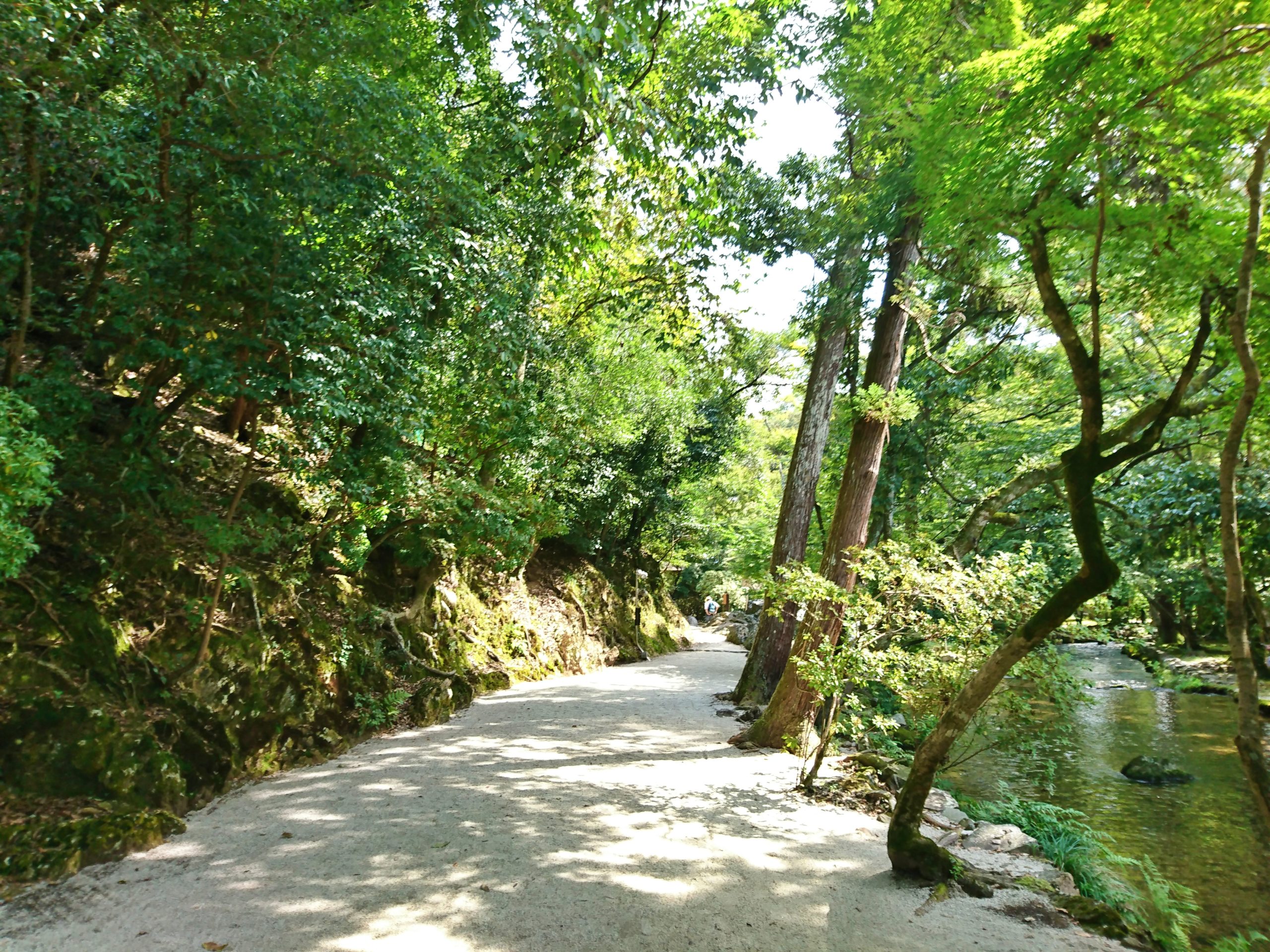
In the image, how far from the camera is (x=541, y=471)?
10078mm

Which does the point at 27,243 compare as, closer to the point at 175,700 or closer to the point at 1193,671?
the point at 175,700

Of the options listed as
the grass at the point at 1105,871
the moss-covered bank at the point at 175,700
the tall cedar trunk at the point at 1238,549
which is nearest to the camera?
the tall cedar trunk at the point at 1238,549

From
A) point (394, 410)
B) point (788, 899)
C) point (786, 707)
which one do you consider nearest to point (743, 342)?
point (786, 707)

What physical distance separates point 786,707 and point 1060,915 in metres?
3.61

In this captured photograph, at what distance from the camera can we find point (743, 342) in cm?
1127

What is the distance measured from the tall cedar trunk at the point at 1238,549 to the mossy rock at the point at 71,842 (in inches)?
202

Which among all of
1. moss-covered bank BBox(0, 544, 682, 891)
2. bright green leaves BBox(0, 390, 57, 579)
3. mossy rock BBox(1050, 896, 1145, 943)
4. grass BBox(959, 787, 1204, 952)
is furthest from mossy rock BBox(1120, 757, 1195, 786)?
bright green leaves BBox(0, 390, 57, 579)

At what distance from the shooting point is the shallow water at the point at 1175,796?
18.0 ft

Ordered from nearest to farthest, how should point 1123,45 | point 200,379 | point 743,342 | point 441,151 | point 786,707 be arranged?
point 1123,45 < point 200,379 < point 441,151 < point 786,707 < point 743,342

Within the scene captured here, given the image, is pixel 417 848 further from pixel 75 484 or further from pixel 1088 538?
pixel 1088 538

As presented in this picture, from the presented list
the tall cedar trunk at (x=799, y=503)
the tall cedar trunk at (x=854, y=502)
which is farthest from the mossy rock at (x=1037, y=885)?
the tall cedar trunk at (x=799, y=503)

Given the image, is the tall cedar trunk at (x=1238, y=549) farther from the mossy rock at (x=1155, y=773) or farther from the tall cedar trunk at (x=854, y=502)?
the mossy rock at (x=1155, y=773)

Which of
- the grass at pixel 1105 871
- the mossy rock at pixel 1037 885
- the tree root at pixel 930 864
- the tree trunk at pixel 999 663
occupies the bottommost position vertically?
the grass at pixel 1105 871

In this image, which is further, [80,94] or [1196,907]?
[1196,907]
